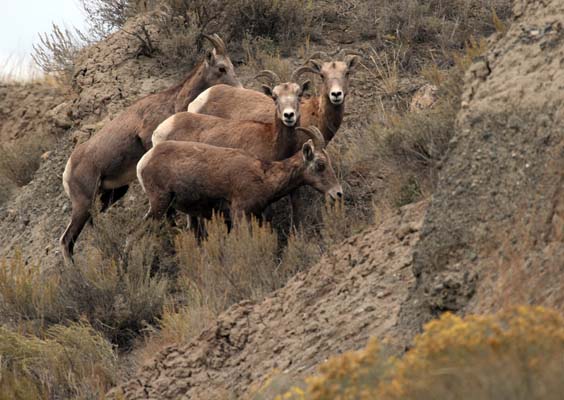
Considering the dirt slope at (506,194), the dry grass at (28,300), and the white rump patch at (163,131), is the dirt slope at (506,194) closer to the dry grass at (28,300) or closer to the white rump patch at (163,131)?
the dry grass at (28,300)

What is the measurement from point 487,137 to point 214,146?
5.77 m

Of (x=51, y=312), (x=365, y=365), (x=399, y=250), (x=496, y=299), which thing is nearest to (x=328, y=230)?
(x=399, y=250)

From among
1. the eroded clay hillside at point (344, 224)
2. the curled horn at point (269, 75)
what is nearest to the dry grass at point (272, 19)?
the eroded clay hillside at point (344, 224)

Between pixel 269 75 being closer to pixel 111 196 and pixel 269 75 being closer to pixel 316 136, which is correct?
pixel 316 136

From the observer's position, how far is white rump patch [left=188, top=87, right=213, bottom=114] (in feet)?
46.5

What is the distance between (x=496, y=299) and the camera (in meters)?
6.55

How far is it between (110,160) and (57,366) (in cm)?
427

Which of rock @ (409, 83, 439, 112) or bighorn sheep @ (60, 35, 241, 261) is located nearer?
rock @ (409, 83, 439, 112)

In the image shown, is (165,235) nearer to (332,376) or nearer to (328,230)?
(328,230)

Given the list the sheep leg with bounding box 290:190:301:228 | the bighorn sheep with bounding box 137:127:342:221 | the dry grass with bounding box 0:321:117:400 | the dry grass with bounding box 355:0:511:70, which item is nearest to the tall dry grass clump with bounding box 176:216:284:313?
the bighorn sheep with bounding box 137:127:342:221

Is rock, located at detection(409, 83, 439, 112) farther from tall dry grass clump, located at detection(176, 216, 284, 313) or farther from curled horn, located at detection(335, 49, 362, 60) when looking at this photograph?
tall dry grass clump, located at detection(176, 216, 284, 313)

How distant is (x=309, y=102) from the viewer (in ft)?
45.9

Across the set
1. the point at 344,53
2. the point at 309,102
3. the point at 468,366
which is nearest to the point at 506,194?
the point at 468,366

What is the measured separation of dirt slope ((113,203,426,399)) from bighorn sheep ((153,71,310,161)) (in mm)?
3656
